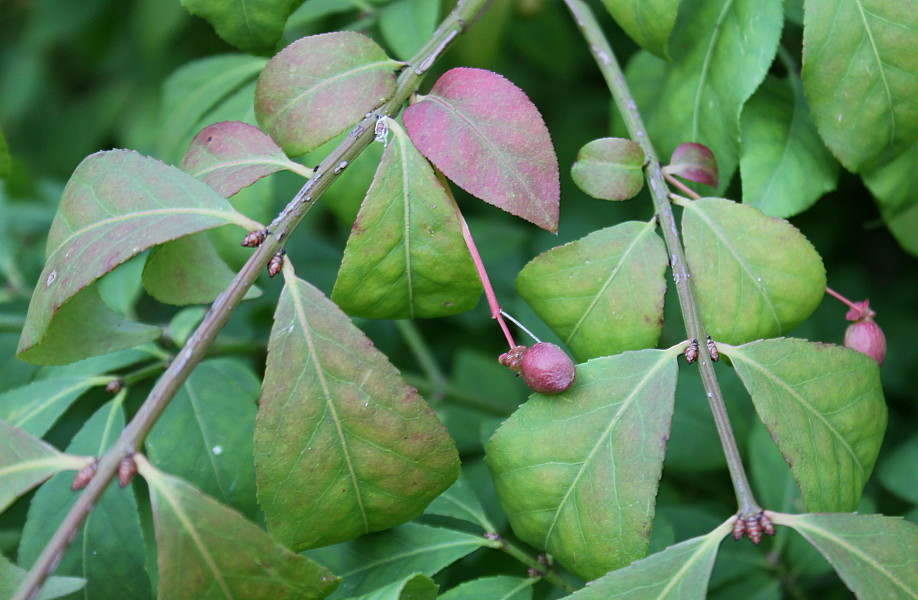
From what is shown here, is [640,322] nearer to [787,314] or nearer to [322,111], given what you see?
[787,314]

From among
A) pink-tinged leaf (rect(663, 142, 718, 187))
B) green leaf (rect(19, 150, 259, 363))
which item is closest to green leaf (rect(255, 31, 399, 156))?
green leaf (rect(19, 150, 259, 363))

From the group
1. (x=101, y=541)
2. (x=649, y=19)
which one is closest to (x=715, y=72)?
(x=649, y=19)

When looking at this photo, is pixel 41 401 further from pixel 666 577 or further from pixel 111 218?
pixel 666 577

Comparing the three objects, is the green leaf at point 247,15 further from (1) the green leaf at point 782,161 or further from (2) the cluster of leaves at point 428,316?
(1) the green leaf at point 782,161

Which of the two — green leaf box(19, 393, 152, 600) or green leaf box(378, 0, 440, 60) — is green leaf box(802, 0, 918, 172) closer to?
green leaf box(378, 0, 440, 60)

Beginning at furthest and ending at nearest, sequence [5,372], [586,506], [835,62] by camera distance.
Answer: [5,372] → [835,62] → [586,506]

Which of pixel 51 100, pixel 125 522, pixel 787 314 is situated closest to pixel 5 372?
pixel 125 522

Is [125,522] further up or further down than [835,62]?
further down
